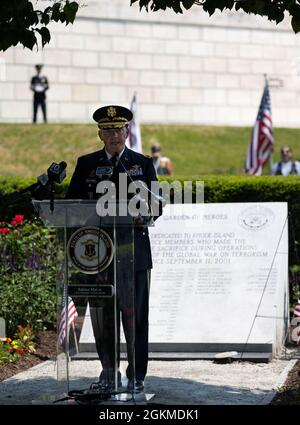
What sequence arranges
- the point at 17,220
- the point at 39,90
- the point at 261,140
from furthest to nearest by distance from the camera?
the point at 39,90
the point at 261,140
the point at 17,220

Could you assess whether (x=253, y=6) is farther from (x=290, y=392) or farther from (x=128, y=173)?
(x=290, y=392)

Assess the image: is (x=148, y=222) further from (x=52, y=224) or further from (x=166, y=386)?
(x=166, y=386)

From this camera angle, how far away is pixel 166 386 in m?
9.45

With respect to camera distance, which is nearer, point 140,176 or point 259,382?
point 140,176

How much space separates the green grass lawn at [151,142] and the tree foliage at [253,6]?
1862 centimetres

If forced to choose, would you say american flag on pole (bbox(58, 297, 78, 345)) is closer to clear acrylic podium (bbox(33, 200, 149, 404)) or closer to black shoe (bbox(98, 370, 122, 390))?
clear acrylic podium (bbox(33, 200, 149, 404))

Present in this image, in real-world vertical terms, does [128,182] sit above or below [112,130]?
below

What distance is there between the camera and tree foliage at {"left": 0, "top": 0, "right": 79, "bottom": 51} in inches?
330

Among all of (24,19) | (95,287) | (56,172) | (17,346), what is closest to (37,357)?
(17,346)

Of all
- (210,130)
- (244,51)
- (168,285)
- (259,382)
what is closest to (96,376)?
(259,382)

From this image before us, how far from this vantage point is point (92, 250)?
8.28 metres

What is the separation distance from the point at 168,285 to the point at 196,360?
1142 millimetres

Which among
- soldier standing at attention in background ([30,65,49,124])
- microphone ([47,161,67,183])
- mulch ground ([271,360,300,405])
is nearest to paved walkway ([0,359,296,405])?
mulch ground ([271,360,300,405])

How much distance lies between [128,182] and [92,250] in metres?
0.58
